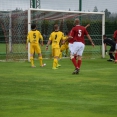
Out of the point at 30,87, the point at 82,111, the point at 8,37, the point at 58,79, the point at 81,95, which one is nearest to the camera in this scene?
the point at 82,111

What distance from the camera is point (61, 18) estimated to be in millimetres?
28594

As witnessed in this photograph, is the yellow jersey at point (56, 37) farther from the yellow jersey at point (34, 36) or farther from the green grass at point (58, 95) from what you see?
the green grass at point (58, 95)

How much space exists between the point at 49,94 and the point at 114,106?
Answer: 2167mm

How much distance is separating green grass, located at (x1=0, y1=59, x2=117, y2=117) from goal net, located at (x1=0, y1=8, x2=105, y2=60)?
11274mm

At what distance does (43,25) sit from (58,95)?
1858 centimetres

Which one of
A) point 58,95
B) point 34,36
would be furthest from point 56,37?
point 58,95

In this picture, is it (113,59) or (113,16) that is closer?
(113,59)

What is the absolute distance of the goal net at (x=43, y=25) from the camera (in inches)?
1053

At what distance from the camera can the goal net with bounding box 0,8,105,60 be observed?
26750mm

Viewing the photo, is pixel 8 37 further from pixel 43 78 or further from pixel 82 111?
pixel 82 111

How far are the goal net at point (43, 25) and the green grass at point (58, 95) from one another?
1127 centimetres

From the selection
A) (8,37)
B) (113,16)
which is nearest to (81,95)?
(8,37)

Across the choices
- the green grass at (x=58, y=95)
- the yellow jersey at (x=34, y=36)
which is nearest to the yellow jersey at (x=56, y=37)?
the yellow jersey at (x=34, y=36)

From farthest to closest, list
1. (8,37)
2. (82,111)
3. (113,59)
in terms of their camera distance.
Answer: (8,37)
(113,59)
(82,111)
